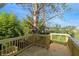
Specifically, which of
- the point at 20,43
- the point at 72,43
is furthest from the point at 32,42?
the point at 72,43

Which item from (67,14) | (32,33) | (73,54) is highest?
(67,14)

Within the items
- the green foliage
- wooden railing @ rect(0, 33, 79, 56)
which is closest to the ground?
wooden railing @ rect(0, 33, 79, 56)

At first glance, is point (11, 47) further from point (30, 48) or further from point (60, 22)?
point (60, 22)

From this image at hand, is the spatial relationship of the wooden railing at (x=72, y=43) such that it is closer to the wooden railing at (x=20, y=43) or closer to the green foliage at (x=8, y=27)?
the wooden railing at (x=20, y=43)

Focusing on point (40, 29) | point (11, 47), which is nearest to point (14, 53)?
point (11, 47)

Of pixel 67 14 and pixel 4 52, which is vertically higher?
pixel 67 14

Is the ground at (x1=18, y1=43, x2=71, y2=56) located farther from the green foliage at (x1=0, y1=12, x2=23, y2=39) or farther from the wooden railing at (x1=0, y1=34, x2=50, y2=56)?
the green foliage at (x1=0, y1=12, x2=23, y2=39)
